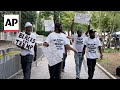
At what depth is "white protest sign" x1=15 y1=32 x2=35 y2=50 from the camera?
37.0ft

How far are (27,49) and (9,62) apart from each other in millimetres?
2177

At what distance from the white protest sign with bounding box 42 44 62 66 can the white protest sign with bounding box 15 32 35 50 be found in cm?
47

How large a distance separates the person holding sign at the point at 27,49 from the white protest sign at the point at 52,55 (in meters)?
0.45

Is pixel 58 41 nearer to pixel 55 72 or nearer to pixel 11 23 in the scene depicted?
pixel 55 72

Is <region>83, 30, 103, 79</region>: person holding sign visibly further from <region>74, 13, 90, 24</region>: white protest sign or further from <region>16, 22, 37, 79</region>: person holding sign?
<region>74, 13, 90, 24</region>: white protest sign

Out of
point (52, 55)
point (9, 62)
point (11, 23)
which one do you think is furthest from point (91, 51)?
point (11, 23)

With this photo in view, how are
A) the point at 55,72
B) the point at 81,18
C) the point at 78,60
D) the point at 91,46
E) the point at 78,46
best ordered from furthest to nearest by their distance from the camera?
the point at 81,18, the point at 78,46, the point at 78,60, the point at 91,46, the point at 55,72

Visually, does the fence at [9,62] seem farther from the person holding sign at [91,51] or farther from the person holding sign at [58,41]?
the person holding sign at [91,51]

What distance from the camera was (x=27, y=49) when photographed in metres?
11.2
